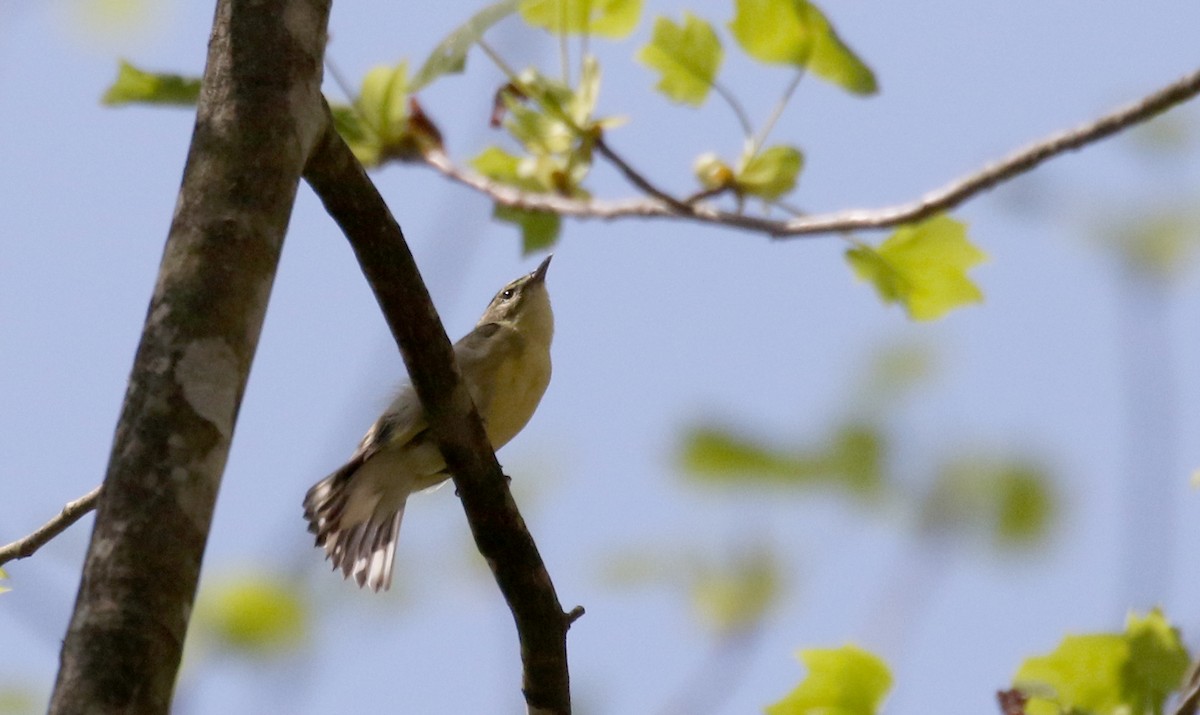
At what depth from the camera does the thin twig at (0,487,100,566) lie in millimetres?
3100

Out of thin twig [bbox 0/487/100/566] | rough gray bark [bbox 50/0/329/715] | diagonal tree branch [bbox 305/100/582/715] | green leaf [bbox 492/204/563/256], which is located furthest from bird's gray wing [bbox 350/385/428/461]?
rough gray bark [bbox 50/0/329/715]

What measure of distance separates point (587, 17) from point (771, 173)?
70cm

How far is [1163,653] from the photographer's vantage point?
9.36 feet

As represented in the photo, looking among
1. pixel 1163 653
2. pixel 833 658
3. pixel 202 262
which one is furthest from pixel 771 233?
pixel 202 262

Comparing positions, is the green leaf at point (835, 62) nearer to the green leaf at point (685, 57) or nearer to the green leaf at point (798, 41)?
the green leaf at point (798, 41)

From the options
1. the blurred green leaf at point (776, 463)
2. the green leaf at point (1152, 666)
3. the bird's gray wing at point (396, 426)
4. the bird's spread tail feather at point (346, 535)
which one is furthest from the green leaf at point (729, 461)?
the bird's spread tail feather at point (346, 535)

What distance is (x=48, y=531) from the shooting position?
3135 mm

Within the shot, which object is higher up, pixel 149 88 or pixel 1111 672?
pixel 149 88

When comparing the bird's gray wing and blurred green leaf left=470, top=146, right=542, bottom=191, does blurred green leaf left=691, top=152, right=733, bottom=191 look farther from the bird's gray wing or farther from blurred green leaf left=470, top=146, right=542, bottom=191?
the bird's gray wing

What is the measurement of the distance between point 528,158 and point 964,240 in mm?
1263

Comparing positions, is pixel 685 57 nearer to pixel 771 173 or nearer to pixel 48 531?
pixel 771 173

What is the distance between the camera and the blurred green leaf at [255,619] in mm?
3375

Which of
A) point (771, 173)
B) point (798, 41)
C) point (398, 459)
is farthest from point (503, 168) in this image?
point (398, 459)

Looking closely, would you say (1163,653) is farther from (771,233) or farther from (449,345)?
(449,345)
